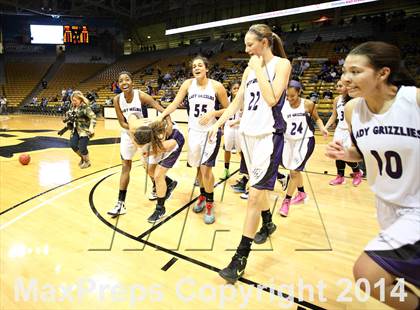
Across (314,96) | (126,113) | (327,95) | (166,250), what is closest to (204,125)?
(126,113)

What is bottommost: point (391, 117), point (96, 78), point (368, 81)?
point (391, 117)

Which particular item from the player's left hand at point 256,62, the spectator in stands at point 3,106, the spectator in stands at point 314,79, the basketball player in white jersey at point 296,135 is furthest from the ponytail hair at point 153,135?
the spectator in stands at point 3,106

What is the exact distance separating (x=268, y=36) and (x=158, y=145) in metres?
1.63

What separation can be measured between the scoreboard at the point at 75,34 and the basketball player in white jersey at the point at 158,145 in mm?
27835

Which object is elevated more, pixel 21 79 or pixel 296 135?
pixel 21 79

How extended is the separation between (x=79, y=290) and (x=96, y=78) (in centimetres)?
2826

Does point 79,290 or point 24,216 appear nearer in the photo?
point 79,290

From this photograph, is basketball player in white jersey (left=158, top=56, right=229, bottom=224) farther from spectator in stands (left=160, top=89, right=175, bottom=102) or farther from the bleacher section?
the bleacher section

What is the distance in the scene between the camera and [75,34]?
27.5m

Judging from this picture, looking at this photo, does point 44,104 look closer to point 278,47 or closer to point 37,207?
point 37,207

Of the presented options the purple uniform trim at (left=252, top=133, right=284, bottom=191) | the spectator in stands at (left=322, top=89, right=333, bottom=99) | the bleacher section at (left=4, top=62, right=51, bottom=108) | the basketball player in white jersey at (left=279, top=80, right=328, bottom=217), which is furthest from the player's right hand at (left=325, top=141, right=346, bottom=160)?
A: the bleacher section at (left=4, top=62, right=51, bottom=108)

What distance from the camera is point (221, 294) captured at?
2.41 metres

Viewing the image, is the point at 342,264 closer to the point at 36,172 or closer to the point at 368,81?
the point at 368,81

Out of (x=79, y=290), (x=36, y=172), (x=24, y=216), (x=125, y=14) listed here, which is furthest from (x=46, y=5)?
(x=79, y=290)
